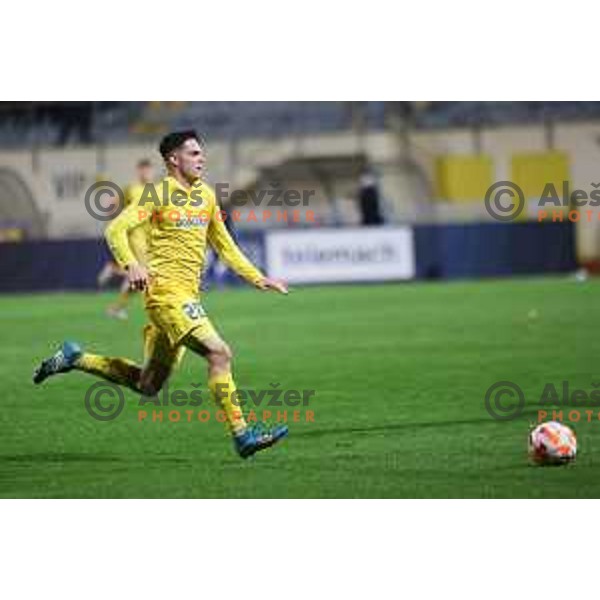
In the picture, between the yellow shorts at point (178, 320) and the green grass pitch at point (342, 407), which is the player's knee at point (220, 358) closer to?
the yellow shorts at point (178, 320)

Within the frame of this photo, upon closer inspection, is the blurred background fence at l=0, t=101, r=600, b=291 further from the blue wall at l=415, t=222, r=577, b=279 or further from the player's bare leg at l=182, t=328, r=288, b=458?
the player's bare leg at l=182, t=328, r=288, b=458

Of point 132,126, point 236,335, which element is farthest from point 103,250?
point 236,335

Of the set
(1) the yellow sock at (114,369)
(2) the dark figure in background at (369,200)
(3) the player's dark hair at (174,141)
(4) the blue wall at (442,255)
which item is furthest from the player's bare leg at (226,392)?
(2) the dark figure in background at (369,200)

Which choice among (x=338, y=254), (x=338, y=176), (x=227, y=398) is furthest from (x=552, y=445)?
(x=338, y=176)

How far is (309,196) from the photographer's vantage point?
22.1m

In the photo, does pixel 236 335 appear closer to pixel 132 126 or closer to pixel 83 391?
pixel 83 391

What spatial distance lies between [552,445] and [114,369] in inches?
87.5

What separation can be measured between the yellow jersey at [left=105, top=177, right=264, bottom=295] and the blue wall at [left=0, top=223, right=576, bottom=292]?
11.9m

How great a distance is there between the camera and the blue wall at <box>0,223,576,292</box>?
757 inches

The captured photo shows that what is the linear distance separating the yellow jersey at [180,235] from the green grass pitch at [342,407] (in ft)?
3.02

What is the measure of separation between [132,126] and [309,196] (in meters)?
2.76

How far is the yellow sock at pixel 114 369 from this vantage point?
25.0 ft

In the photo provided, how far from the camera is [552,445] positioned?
7004mm

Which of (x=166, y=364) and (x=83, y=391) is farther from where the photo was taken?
(x=83, y=391)
